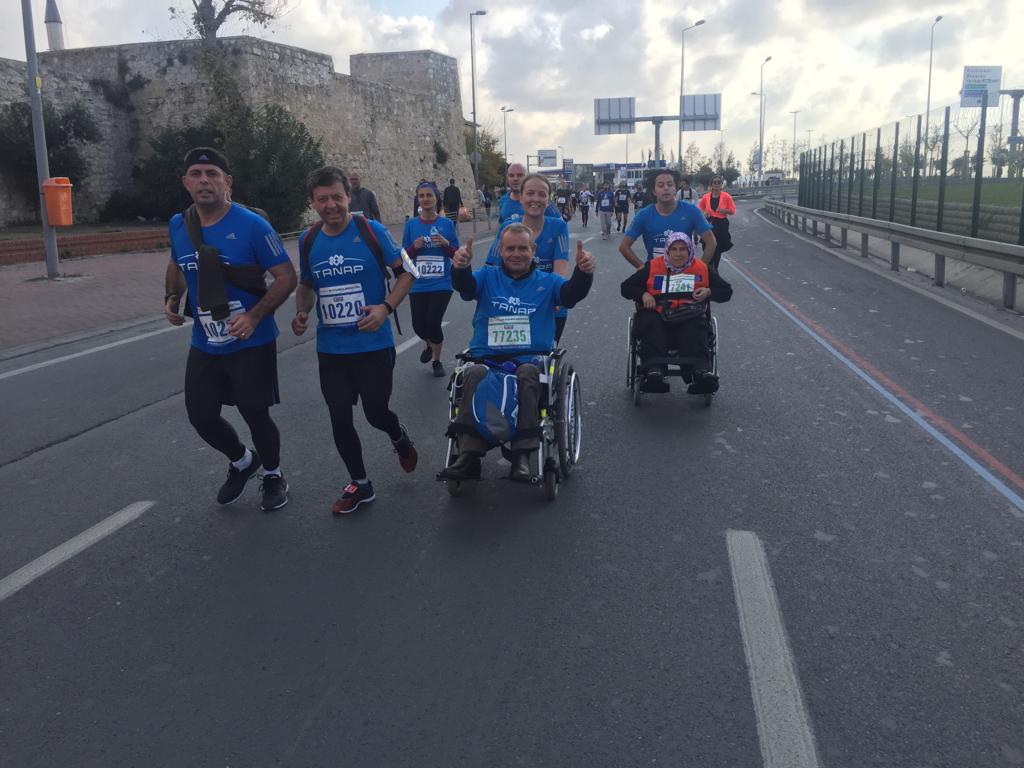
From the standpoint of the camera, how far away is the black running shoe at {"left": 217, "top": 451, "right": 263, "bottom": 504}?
526cm

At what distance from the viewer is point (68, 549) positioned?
463cm

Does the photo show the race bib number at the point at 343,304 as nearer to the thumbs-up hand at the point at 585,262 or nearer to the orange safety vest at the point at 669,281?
the thumbs-up hand at the point at 585,262

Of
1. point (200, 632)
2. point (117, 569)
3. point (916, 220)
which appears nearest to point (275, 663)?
point (200, 632)

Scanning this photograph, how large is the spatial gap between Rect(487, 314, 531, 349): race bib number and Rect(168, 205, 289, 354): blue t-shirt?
4.08ft

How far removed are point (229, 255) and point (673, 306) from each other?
3.65 meters

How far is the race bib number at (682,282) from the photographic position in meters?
7.12

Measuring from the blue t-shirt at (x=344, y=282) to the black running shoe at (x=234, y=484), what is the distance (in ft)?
3.18

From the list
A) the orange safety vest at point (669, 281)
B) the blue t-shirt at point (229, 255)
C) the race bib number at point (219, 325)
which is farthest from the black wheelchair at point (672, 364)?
the race bib number at point (219, 325)

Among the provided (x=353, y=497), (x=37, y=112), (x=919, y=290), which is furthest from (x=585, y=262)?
(x=37, y=112)

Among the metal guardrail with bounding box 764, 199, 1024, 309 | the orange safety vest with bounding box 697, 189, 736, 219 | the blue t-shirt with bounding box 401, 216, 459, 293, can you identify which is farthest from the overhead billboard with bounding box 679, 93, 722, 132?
Answer: the blue t-shirt with bounding box 401, 216, 459, 293

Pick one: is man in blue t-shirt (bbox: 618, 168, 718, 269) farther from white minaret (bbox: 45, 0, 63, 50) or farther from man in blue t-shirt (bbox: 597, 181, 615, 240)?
white minaret (bbox: 45, 0, 63, 50)

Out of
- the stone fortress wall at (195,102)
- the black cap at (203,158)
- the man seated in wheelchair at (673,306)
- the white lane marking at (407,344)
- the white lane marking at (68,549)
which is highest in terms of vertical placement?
the stone fortress wall at (195,102)

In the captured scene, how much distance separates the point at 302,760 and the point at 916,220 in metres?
16.7

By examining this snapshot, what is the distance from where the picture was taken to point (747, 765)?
9.10 feet
